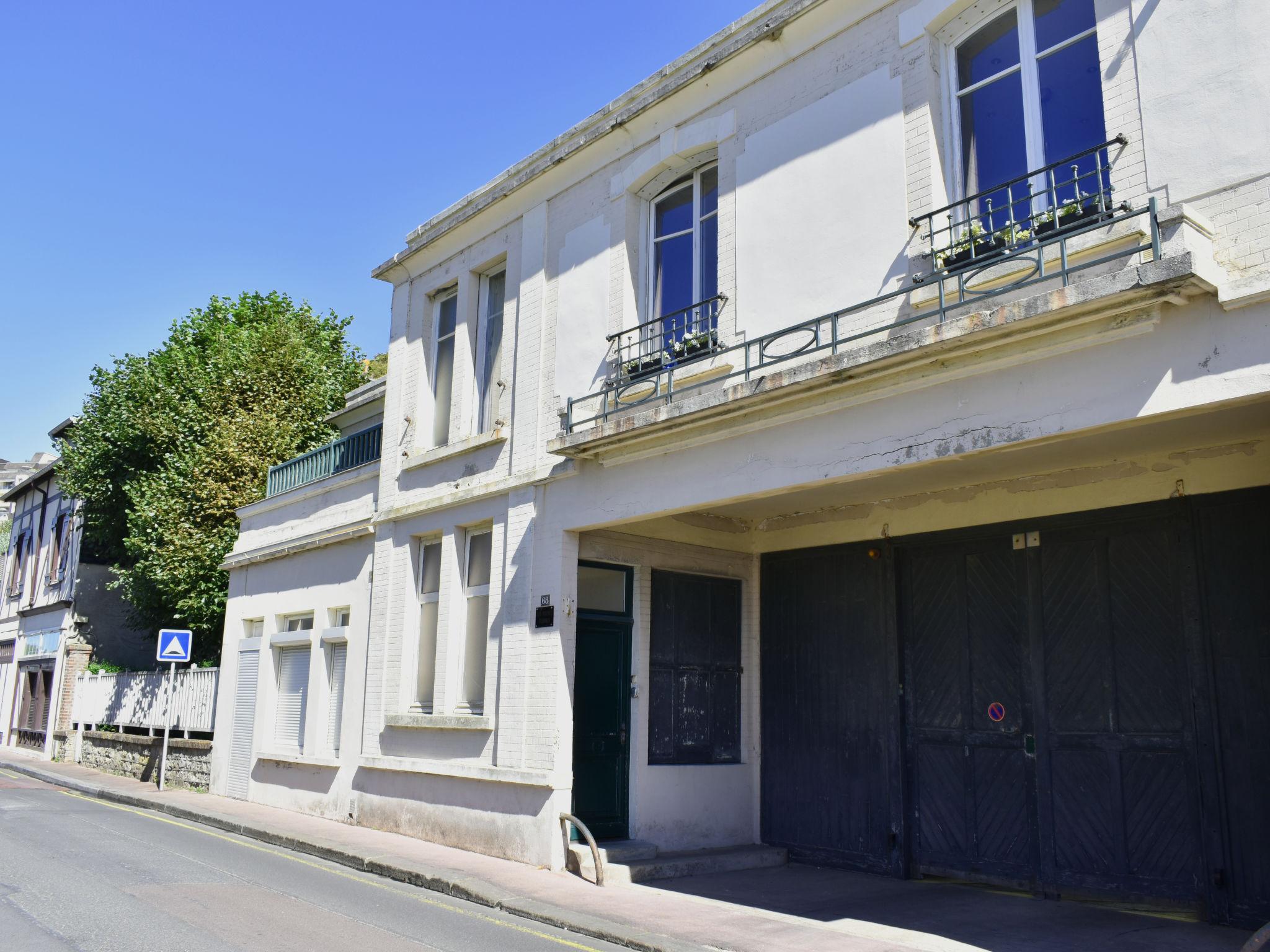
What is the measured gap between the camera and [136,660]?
29.2m

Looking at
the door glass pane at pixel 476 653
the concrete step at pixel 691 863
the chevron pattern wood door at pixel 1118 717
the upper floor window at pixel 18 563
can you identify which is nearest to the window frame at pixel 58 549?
the upper floor window at pixel 18 563

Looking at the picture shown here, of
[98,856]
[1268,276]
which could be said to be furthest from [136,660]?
[1268,276]

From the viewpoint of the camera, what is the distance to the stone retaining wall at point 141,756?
58.3 ft

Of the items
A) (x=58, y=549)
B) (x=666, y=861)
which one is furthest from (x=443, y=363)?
(x=58, y=549)

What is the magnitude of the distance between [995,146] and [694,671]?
6186 mm

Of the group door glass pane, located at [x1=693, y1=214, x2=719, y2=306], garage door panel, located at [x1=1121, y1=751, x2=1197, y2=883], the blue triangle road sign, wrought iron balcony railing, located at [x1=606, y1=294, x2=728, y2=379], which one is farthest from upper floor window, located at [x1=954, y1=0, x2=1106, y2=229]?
the blue triangle road sign

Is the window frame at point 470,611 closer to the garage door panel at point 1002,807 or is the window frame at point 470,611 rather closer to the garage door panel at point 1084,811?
the garage door panel at point 1002,807

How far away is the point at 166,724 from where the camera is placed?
Answer: 19.6 m

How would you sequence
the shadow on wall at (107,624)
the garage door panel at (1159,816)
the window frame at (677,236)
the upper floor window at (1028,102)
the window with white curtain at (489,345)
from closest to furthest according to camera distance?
1. the upper floor window at (1028,102)
2. the garage door panel at (1159,816)
3. the window frame at (677,236)
4. the window with white curtain at (489,345)
5. the shadow on wall at (107,624)

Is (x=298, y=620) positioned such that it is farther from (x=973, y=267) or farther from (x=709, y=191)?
(x=973, y=267)

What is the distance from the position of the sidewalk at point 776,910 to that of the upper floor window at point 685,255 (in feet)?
17.1

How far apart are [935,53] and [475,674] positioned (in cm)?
808

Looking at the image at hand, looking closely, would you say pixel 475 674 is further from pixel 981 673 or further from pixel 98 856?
pixel 981 673

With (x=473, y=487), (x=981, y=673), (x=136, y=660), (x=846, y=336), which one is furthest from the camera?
(x=136, y=660)
